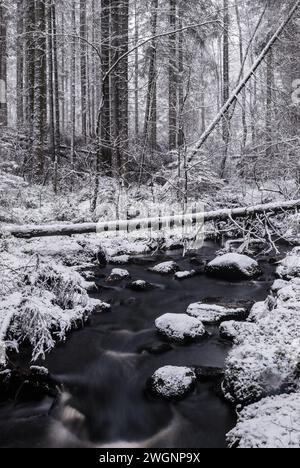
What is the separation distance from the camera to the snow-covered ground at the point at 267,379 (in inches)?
134

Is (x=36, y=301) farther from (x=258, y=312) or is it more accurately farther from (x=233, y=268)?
(x=233, y=268)

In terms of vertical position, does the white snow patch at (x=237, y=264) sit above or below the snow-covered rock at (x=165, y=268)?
above

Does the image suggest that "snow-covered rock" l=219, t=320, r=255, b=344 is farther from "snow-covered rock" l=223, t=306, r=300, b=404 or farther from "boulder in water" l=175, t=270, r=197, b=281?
"boulder in water" l=175, t=270, r=197, b=281

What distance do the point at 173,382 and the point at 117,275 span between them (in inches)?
155

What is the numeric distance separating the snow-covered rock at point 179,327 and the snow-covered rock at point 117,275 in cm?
227

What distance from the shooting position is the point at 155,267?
8.80m

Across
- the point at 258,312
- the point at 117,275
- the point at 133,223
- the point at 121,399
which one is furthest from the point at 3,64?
the point at 121,399

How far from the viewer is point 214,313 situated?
6.33m

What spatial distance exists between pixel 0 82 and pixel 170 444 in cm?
1631

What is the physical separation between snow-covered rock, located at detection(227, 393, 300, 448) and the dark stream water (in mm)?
275

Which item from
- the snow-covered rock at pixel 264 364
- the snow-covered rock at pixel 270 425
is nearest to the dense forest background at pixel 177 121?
the snow-covered rock at pixel 264 364

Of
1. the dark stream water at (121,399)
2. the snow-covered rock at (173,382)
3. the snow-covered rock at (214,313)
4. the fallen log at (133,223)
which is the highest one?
the fallen log at (133,223)

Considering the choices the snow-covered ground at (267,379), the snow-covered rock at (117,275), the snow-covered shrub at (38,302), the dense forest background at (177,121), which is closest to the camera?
the snow-covered ground at (267,379)

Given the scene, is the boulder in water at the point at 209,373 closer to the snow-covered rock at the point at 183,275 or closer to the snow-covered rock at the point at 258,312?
the snow-covered rock at the point at 258,312
